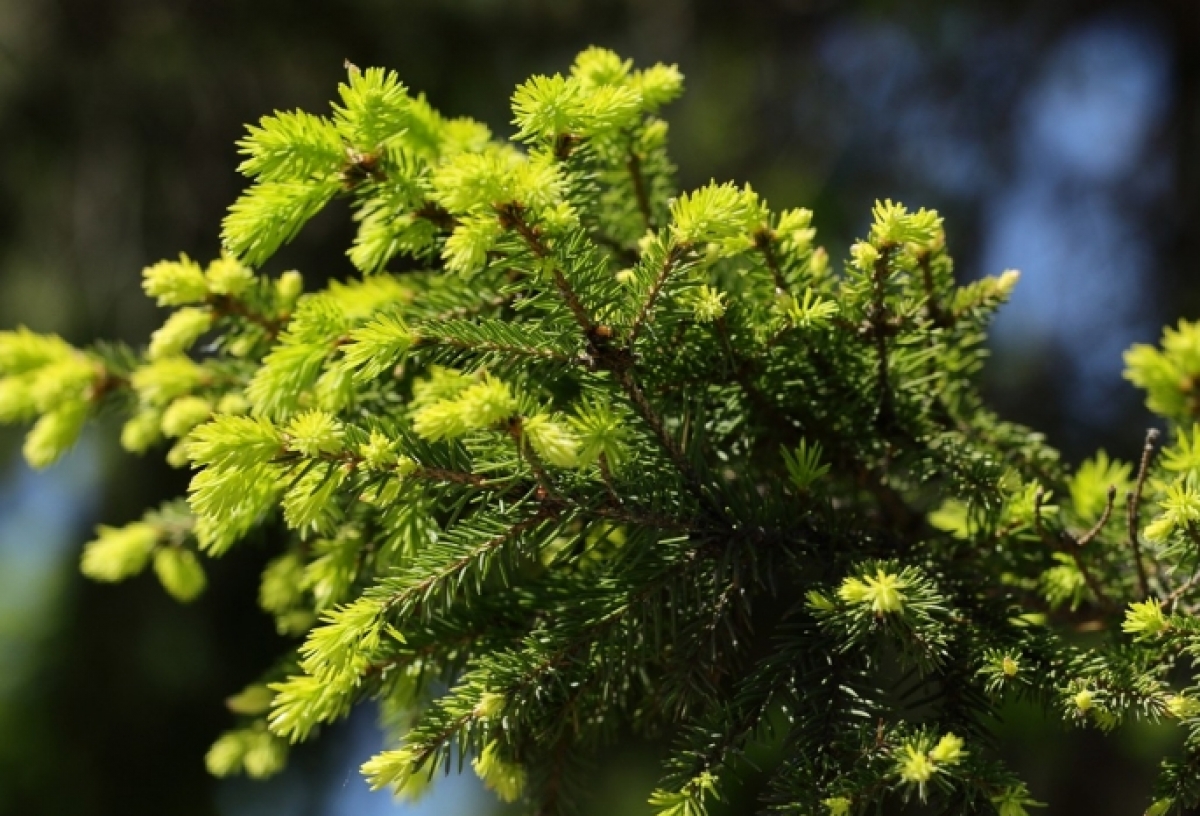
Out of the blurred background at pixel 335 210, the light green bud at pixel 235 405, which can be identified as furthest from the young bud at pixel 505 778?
the blurred background at pixel 335 210

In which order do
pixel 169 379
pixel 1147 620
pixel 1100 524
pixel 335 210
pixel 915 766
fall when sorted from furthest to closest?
pixel 335 210
pixel 169 379
pixel 1100 524
pixel 1147 620
pixel 915 766

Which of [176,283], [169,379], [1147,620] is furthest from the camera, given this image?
[169,379]

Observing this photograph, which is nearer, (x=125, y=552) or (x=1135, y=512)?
(x=1135, y=512)

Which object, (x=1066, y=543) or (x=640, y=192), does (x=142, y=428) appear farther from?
(x=1066, y=543)

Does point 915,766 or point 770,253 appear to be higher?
point 770,253

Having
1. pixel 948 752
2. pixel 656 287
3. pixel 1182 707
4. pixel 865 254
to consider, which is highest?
pixel 865 254

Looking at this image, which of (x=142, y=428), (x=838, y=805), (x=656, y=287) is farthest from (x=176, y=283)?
(x=838, y=805)

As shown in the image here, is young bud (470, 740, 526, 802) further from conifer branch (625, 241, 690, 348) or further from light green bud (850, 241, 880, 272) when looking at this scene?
light green bud (850, 241, 880, 272)

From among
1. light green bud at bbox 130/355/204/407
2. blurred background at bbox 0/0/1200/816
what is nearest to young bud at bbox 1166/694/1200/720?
light green bud at bbox 130/355/204/407

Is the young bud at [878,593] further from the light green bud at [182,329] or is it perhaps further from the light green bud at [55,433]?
the light green bud at [55,433]
